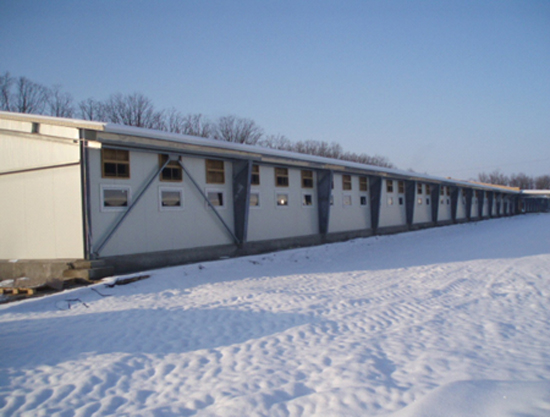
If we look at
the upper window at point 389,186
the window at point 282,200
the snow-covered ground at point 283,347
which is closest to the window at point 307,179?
the window at point 282,200

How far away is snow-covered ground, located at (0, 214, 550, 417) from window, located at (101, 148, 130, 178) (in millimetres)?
2886

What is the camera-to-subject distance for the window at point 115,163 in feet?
34.5

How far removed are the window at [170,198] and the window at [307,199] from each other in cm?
667

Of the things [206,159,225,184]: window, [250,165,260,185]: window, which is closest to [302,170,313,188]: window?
[250,165,260,185]: window

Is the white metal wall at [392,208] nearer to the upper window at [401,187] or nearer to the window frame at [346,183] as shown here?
the upper window at [401,187]

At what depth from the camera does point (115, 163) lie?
10742 millimetres

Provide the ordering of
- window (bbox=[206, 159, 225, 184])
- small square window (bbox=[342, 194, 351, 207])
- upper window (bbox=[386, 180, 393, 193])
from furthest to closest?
upper window (bbox=[386, 180, 393, 193]) → small square window (bbox=[342, 194, 351, 207]) → window (bbox=[206, 159, 225, 184])

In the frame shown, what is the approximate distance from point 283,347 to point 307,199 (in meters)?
12.4

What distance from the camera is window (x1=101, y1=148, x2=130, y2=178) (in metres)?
10.5

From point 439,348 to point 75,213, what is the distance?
9.12 m

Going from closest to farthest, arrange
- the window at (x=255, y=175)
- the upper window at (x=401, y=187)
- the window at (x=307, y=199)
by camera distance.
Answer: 1. the window at (x=255, y=175)
2. the window at (x=307, y=199)
3. the upper window at (x=401, y=187)

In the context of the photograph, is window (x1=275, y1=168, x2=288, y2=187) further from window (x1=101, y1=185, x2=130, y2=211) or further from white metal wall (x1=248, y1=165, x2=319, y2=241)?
window (x1=101, y1=185, x2=130, y2=211)

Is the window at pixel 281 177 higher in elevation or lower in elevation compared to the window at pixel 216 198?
higher

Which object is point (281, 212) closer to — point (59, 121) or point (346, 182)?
point (346, 182)
